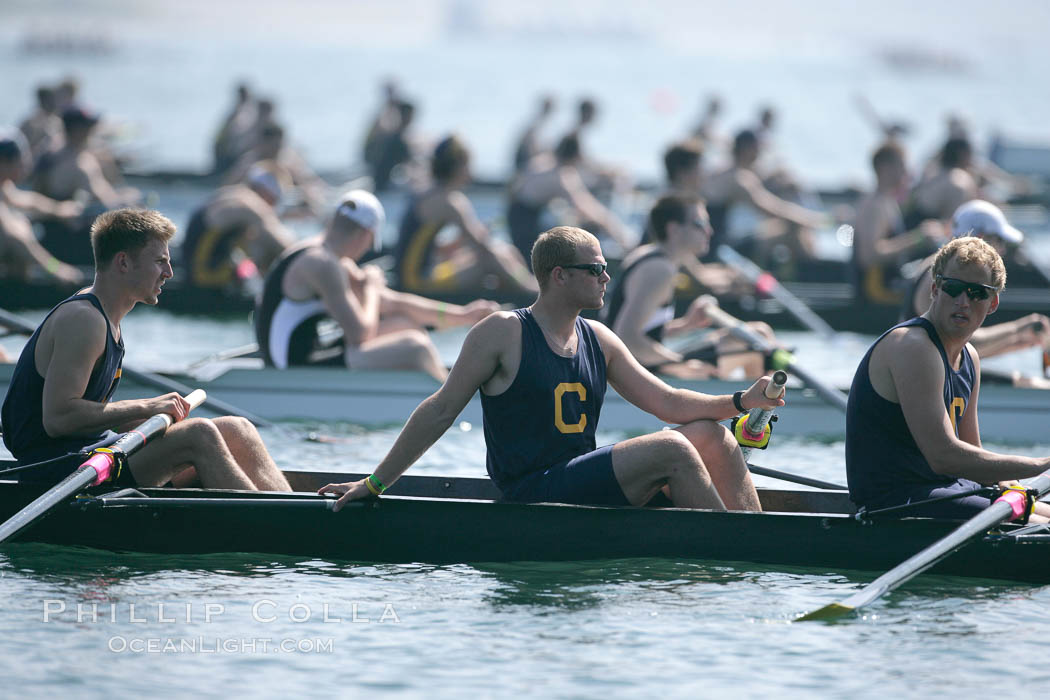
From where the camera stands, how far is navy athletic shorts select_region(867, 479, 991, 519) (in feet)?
19.4

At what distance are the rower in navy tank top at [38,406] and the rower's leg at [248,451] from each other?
0.54 m

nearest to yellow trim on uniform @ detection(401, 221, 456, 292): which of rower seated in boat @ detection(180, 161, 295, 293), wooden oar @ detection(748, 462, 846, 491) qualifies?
rower seated in boat @ detection(180, 161, 295, 293)

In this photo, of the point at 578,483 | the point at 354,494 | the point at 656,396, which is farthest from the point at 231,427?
the point at 656,396

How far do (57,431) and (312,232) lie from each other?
17.6 m

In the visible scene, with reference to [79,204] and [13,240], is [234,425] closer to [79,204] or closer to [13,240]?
[13,240]

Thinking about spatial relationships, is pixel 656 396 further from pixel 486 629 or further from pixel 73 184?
pixel 73 184

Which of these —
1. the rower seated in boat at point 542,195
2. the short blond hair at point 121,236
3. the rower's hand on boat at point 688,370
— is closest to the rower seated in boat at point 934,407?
the short blond hair at point 121,236

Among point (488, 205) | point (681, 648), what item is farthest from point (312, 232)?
point (681, 648)

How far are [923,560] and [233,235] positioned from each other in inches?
380

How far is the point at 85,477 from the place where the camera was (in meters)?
5.87

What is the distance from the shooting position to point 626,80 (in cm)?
11850

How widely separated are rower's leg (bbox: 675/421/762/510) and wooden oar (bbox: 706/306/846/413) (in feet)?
9.60

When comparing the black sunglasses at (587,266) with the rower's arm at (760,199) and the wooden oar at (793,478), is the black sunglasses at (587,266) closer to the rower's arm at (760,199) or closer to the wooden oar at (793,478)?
the wooden oar at (793,478)

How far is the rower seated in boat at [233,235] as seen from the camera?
13.2m
